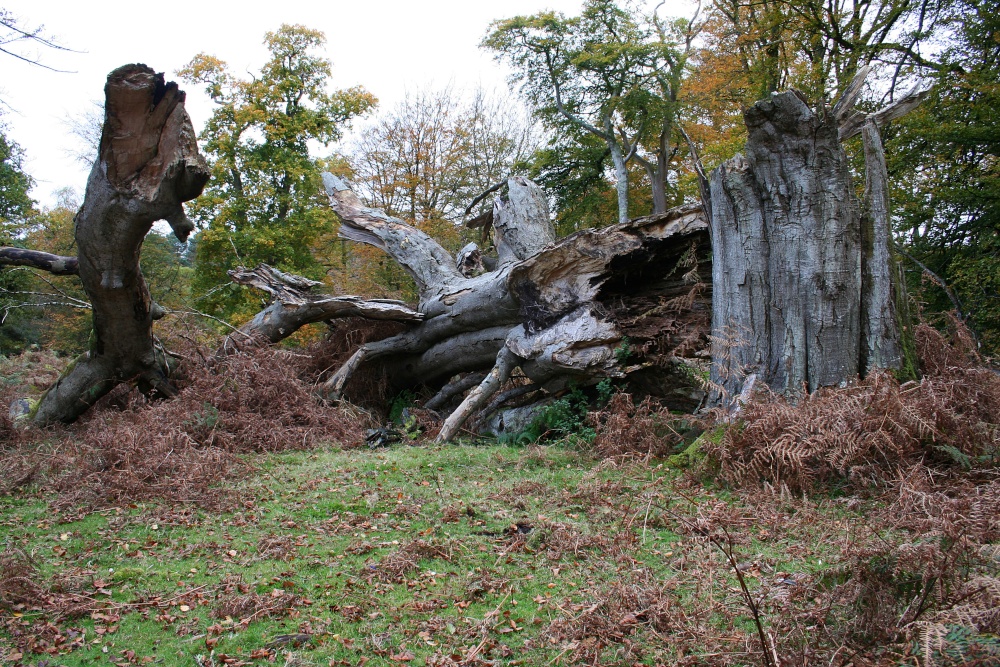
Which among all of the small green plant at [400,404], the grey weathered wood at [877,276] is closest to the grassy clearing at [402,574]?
the grey weathered wood at [877,276]

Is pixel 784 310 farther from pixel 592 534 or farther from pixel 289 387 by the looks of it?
pixel 289 387

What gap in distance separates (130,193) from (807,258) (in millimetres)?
6373

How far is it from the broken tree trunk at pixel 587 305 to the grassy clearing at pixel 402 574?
97.2 inches

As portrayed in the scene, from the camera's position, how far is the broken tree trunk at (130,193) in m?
5.61

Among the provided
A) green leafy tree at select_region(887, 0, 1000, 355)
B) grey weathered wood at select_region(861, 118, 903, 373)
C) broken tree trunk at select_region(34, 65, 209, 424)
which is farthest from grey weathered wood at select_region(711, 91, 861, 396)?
green leafy tree at select_region(887, 0, 1000, 355)

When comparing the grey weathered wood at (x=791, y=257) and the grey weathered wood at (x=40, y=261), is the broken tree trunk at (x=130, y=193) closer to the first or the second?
the grey weathered wood at (x=40, y=261)

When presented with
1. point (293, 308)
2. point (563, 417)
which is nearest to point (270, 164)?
point (293, 308)

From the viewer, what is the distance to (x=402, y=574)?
12.9 feet

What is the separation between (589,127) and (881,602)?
25.0 metres

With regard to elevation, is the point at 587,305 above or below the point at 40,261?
below

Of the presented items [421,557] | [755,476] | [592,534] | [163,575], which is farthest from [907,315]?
[163,575]

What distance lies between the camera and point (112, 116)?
18.4 feet

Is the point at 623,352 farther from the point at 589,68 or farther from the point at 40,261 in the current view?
the point at 589,68

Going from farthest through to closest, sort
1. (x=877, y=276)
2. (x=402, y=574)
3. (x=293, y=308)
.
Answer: (x=293, y=308) < (x=877, y=276) < (x=402, y=574)
